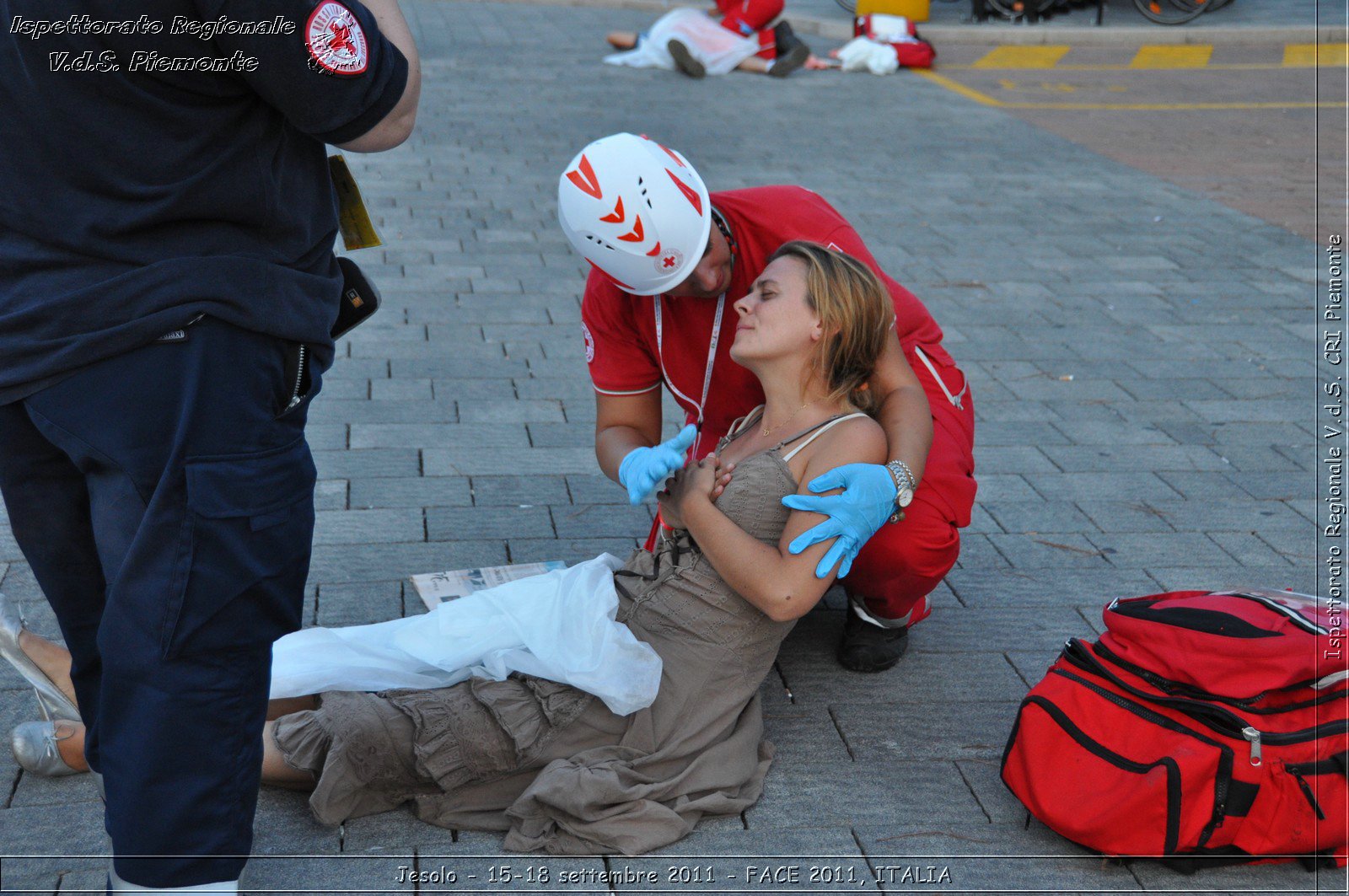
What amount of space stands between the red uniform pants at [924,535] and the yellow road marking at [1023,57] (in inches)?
420

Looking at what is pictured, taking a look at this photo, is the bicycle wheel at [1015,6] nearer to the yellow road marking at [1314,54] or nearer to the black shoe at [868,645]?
the yellow road marking at [1314,54]

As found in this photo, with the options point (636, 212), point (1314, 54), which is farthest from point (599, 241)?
point (1314, 54)

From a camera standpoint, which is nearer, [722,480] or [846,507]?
[846,507]

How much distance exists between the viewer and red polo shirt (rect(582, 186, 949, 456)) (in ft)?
10.1

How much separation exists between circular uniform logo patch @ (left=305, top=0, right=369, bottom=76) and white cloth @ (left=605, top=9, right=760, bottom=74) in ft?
34.7

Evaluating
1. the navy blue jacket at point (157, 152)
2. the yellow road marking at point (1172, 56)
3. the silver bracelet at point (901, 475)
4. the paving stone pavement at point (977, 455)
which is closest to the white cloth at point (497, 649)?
the paving stone pavement at point (977, 455)

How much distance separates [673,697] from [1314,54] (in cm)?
1338

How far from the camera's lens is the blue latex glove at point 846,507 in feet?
8.07

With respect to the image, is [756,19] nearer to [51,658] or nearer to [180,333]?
[51,658]

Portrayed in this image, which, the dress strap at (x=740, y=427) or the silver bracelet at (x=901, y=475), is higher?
the silver bracelet at (x=901, y=475)

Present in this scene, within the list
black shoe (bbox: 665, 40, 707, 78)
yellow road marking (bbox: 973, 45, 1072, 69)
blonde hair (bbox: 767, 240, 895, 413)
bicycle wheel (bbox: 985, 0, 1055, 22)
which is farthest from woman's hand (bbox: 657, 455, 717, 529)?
bicycle wheel (bbox: 985, 0, 1055, 22)

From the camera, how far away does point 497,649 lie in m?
2.57

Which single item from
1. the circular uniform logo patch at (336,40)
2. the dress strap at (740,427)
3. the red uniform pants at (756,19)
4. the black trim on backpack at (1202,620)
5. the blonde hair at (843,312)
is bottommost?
the red uniform pants at (756,19)

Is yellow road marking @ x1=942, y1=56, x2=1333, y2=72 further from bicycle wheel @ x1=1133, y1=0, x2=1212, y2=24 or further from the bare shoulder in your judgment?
the bare shoulder
